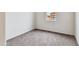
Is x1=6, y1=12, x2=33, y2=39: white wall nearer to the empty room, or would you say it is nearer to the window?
the empty room

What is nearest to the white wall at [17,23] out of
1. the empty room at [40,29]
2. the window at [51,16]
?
the empty room at [40,29]

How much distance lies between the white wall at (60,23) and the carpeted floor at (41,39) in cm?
5

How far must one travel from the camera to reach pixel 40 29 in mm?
1025

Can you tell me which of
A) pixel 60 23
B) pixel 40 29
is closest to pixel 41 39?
pixel 40 29

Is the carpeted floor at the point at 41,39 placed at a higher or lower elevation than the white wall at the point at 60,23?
lower

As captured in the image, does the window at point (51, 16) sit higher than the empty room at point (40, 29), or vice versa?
the window at point (51, 16)

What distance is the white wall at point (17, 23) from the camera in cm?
97

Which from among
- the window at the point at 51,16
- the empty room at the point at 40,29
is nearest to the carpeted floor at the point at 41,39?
the empty room at the point at 40,29

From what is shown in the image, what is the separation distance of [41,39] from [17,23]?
30 cm

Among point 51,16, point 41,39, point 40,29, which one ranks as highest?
point 51,16

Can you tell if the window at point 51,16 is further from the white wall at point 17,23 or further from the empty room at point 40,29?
the white wall at point 17,23

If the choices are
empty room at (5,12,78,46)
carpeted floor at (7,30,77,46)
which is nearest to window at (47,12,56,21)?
empty room at (5,12,78,46)

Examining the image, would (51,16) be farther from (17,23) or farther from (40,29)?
(17,23)
